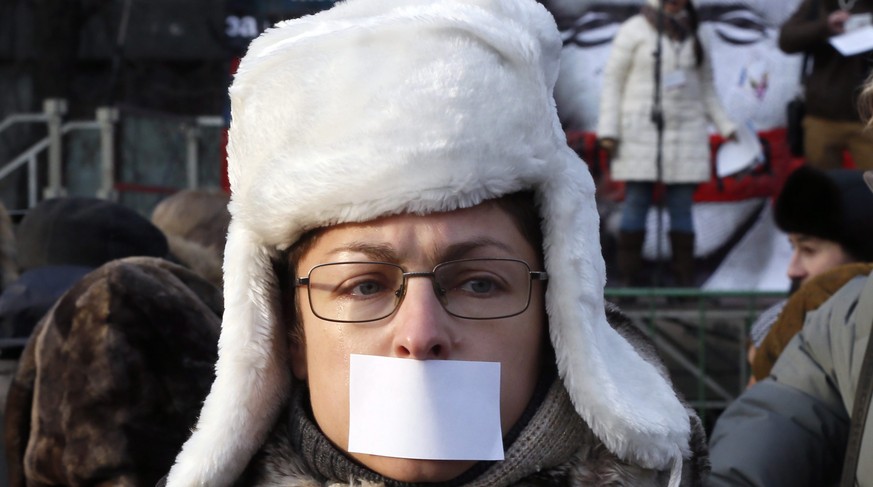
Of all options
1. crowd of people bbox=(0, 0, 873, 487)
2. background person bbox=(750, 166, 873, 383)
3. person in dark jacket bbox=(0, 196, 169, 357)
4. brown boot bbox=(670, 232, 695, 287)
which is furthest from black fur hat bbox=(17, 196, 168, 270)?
brown boot bbox=(670, 232, 695, 287)

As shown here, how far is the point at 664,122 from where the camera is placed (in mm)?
6395

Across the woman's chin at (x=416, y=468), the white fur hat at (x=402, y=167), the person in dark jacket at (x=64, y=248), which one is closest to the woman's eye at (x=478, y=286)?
the white fur hat at (x=402, y=167)

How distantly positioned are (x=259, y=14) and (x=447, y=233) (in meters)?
6.04

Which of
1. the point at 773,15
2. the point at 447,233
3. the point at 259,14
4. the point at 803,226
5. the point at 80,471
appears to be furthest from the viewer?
the point at 259,14

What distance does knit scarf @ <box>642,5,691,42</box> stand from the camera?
6.39m

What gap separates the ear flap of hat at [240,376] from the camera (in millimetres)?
1686

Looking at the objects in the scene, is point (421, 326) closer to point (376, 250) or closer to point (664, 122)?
point (376, 250)

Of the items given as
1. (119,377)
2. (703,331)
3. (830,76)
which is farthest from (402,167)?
(830,76)

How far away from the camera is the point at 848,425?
7.02ft

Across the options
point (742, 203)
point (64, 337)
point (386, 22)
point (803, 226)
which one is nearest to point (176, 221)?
point (64, 337)

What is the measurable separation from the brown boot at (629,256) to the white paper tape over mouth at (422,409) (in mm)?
4818

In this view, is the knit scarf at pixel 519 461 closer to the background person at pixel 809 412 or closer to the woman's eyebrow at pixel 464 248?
the woman's eyebrow at pixel 464 248

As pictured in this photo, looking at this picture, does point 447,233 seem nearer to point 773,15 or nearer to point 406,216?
point 406,216

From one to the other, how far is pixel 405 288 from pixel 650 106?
5.03m
